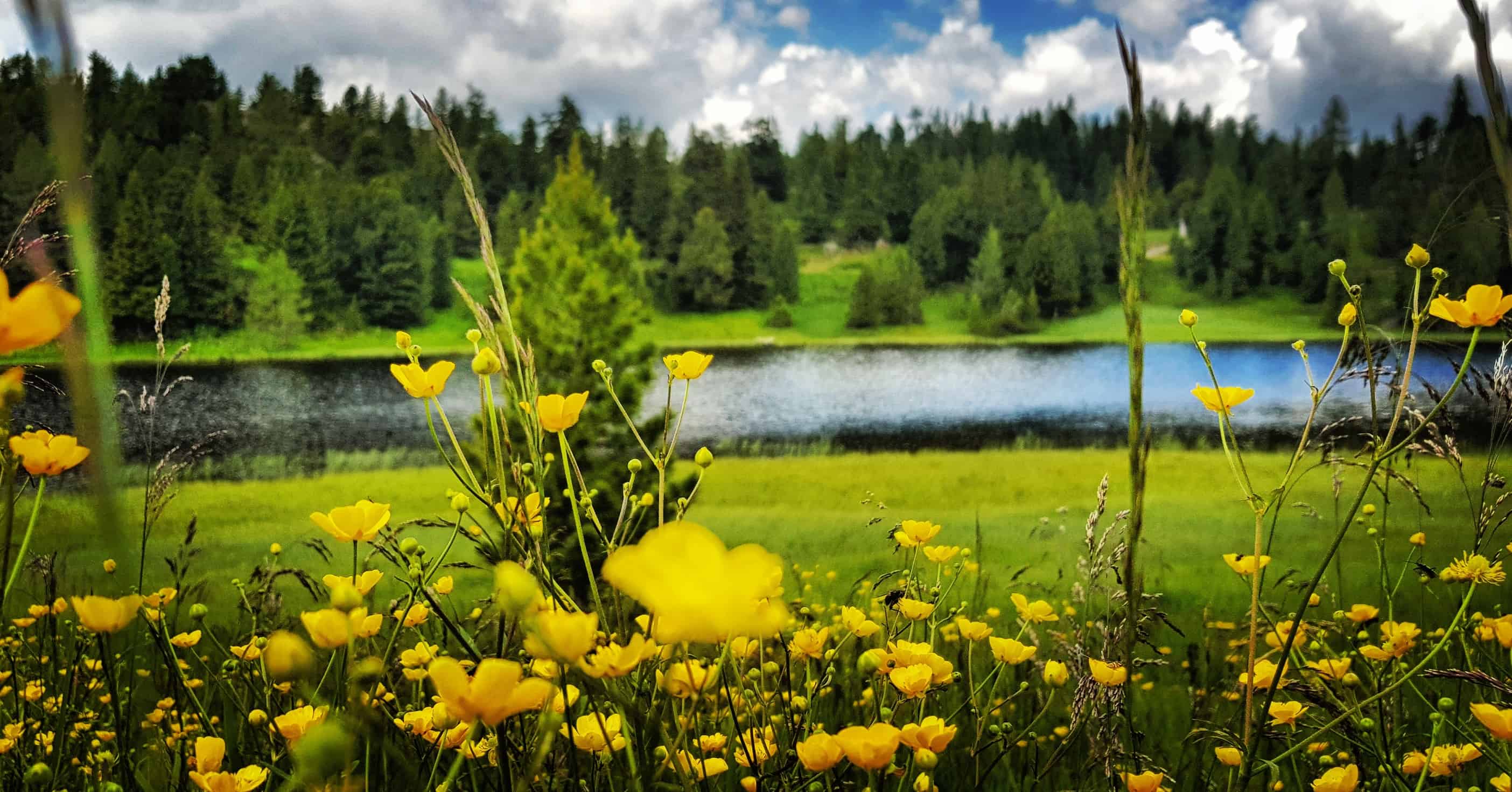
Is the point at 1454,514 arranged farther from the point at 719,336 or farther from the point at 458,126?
the point at 458,126

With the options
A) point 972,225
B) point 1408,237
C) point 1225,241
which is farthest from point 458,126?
point 1408,237

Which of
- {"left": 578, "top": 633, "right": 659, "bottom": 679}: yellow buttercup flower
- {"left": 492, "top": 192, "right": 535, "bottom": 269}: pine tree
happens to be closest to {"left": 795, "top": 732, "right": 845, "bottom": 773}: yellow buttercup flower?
{"left": 578, "top": 633, "right": 659, "bottom": 679}: yellow buttercup flower

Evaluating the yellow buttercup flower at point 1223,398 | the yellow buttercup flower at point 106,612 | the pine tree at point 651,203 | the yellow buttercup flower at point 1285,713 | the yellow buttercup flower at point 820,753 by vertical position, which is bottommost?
the yellow buttercup flower at point 1285,713

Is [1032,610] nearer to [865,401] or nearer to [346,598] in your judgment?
[346,598]

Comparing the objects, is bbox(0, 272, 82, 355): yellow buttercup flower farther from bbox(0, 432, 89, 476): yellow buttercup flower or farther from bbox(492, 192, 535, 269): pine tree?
bbox(492, 192, 535, 269): pine tree

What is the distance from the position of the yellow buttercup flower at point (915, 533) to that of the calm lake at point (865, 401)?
1205 centimetres

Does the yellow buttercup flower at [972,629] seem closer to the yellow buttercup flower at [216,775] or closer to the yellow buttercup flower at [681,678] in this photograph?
the yellow buttercup flower at [681,678]

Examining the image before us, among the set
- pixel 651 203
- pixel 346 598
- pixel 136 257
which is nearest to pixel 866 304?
pixel 651 203

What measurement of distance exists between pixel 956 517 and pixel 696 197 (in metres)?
19.7

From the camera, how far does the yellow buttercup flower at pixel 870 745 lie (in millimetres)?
514

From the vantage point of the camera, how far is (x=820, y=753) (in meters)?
0.55

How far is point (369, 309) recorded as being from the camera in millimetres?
Answer: 21438

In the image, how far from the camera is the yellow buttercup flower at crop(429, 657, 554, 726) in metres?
0.35

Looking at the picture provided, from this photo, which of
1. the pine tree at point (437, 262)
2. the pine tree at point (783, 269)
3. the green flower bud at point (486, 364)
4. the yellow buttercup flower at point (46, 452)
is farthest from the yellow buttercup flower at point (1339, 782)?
the pine tree at point (783, 269)
